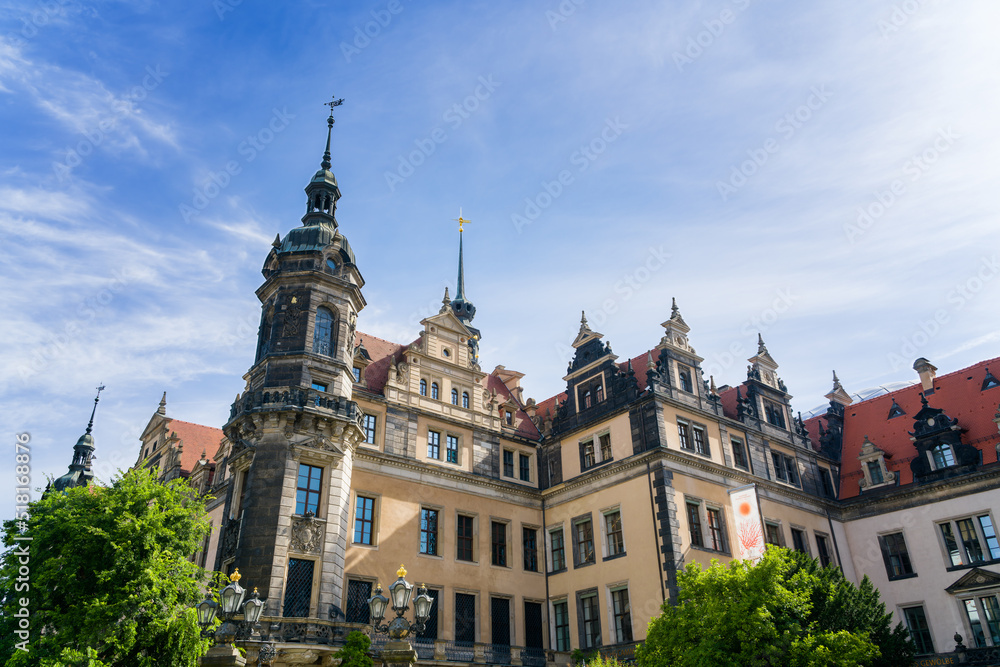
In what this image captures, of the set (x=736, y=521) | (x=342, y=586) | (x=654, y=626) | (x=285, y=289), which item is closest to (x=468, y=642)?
(x=342, y=586)

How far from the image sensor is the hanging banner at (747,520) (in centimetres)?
3328

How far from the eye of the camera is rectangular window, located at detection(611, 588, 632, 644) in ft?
106

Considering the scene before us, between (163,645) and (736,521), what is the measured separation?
24133mm

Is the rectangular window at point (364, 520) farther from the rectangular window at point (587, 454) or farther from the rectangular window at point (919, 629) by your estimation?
the rectangular window at point (919, 629)

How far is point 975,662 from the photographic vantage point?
32.8 meters

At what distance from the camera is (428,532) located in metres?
33.9

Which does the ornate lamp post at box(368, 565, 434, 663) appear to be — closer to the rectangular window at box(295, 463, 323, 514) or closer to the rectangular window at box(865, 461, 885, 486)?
the rectangular window at box(295, 463, 323, 514)

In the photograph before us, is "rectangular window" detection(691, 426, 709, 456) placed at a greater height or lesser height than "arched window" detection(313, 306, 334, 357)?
lesser

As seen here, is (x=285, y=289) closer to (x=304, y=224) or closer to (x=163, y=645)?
(x=304, y=224)

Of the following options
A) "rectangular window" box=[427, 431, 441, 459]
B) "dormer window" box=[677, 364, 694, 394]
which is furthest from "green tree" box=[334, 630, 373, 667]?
"dormer window" box=[677, 364, 694, 394]

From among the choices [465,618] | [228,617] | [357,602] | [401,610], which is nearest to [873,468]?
[465,618]

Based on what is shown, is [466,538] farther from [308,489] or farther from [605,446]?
[308,489]

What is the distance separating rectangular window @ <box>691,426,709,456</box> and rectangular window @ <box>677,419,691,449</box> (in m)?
0.31

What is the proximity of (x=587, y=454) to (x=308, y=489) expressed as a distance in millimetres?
14722
